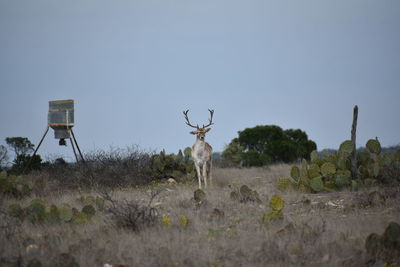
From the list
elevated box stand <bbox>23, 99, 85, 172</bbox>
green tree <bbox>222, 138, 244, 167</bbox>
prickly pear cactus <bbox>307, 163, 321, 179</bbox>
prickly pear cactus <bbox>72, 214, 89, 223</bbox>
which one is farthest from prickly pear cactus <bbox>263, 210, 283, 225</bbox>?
green tree <bbox>222, 138, 244, 167</bbox>

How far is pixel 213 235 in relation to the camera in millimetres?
7715

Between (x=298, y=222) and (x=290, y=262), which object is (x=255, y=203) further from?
(x=290, y=262)

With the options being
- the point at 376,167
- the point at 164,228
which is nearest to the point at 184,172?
the point at 376,167

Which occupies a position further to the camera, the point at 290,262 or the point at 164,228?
the point at 164,228

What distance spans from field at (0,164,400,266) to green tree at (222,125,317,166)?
762 inches

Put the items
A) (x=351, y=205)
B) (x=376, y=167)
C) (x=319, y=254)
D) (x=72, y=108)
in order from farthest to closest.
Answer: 1. (x=72, y=108)
2. (x=376, y=167)
3. (x=351, y=205)
4. (x=319, y=254)

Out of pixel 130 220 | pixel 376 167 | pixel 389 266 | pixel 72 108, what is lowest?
pixel 389 266

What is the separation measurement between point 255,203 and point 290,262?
4022 millimetres

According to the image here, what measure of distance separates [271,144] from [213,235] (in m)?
24.9

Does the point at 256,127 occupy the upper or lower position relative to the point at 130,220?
upper

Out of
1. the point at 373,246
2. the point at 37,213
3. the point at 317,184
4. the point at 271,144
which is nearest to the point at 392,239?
the point at 373,246

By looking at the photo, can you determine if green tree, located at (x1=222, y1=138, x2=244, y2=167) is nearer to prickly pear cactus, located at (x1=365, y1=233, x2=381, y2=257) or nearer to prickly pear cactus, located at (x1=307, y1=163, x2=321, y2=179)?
prickly pear cactus, located at (x1=307, y1=163, x2=321, y2=179)

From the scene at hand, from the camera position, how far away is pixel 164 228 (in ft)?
26.8

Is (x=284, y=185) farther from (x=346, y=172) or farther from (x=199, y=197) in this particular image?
(x=199, y=197)
